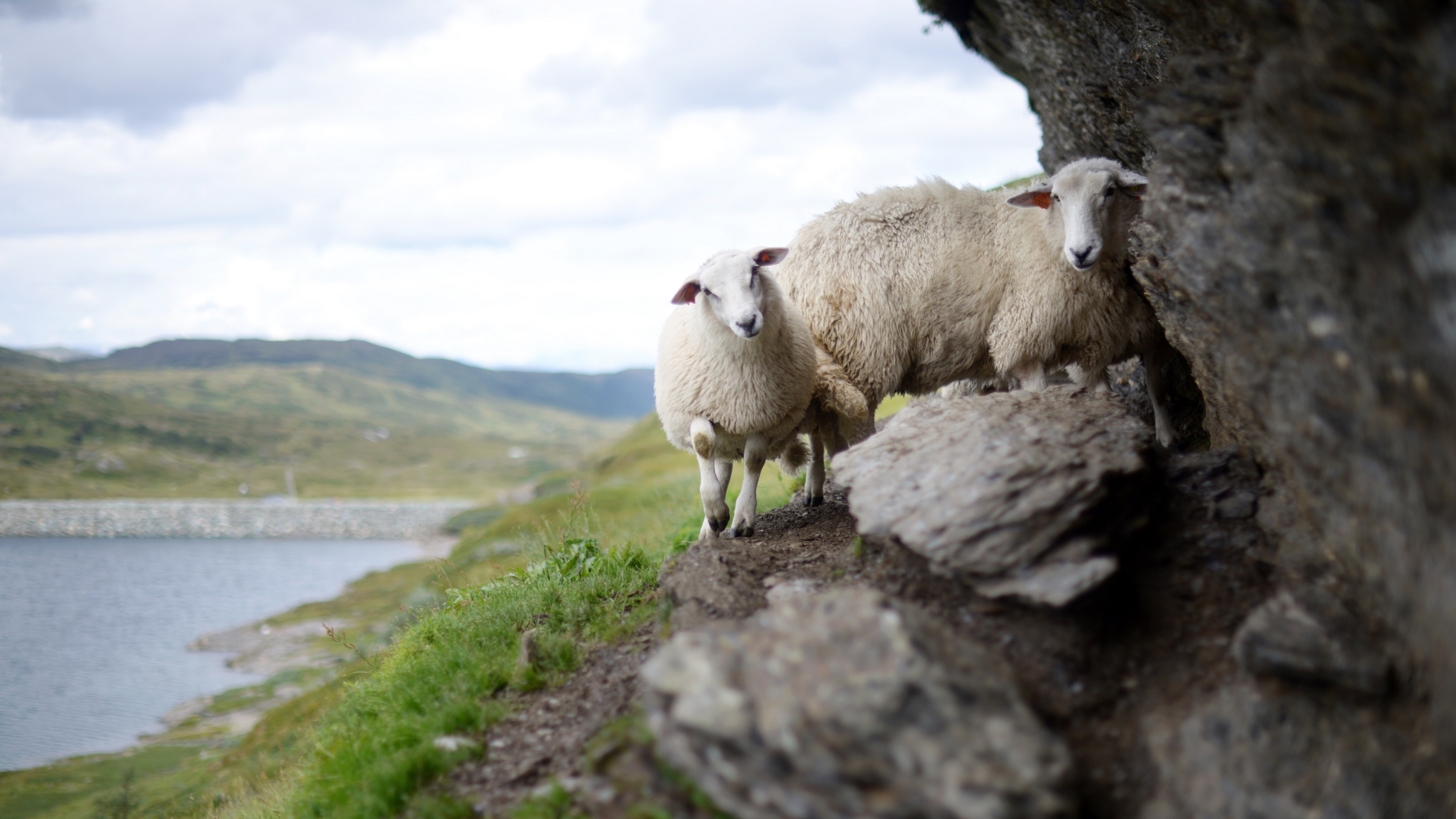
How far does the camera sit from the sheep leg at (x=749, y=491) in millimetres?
8523

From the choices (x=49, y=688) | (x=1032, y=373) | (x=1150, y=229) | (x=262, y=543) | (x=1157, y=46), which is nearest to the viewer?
(x=1150, y=229)

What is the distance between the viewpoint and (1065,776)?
12.3ft

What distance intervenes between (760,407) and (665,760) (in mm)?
4477

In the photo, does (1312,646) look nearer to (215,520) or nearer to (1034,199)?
(1034,199)

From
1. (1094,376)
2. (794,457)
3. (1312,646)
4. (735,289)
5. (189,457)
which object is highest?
(735,289)

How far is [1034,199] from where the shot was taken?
9031mm

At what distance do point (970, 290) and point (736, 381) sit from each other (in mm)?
2991

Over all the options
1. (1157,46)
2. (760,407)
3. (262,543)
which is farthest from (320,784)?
(262,543)

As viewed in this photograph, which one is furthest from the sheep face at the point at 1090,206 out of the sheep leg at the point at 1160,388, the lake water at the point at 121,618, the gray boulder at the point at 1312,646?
the lake water at the point at 121,618

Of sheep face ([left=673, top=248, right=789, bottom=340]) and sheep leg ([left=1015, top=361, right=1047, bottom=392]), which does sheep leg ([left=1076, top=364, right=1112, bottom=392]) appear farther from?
sheep face ([left=673, top=248, right=789, bottom=340])

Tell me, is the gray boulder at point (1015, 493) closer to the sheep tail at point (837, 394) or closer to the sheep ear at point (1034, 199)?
the sheep tail at point (837, 394)

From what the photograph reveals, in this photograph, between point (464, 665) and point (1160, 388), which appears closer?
point (464, 665)

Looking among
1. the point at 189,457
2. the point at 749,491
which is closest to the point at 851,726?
the point at 749,491

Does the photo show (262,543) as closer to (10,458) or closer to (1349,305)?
(10,458)
